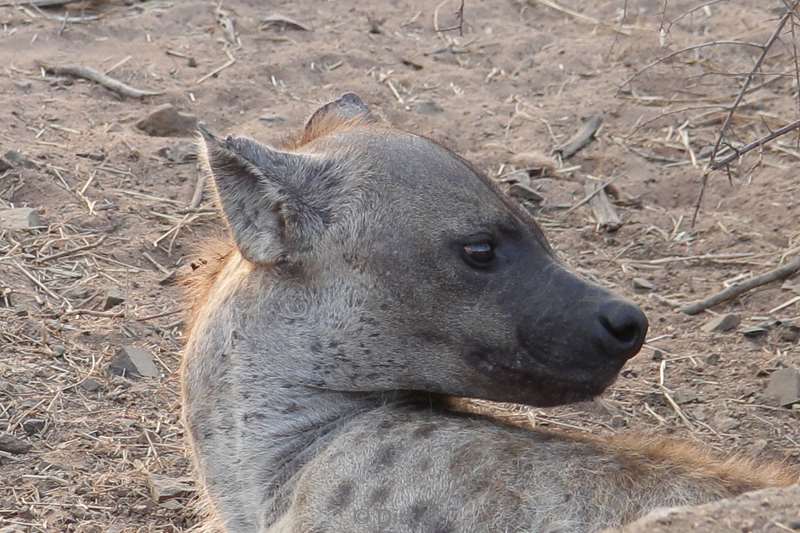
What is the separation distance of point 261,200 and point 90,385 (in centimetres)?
161

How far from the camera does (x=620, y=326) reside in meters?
3.70

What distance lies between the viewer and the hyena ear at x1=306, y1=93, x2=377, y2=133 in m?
4.62

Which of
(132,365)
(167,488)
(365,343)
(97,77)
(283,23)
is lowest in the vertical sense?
(283,23)

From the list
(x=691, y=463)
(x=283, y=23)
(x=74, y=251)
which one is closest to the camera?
(x=691, y=463)

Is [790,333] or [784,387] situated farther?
[790,333]

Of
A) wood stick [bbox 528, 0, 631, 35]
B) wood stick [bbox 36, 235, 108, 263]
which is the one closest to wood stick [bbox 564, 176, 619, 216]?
wood stick [bbox 528, 0, 631, 35]

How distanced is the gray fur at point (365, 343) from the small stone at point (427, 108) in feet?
11.8

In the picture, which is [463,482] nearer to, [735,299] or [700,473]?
[700,473]

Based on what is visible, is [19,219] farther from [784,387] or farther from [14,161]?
[784,387]

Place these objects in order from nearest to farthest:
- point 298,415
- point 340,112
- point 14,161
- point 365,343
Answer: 1. point 365,343
2. point 298,415
3. point 340,112
4. point 14,161

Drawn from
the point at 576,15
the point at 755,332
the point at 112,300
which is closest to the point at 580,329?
the point at 755,332

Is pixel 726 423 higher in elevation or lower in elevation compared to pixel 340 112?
lower

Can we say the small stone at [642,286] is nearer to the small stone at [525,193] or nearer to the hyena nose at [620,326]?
the small stone at [525,193]

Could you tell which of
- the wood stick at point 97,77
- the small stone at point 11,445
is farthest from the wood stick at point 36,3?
the small stone at point 11,445
